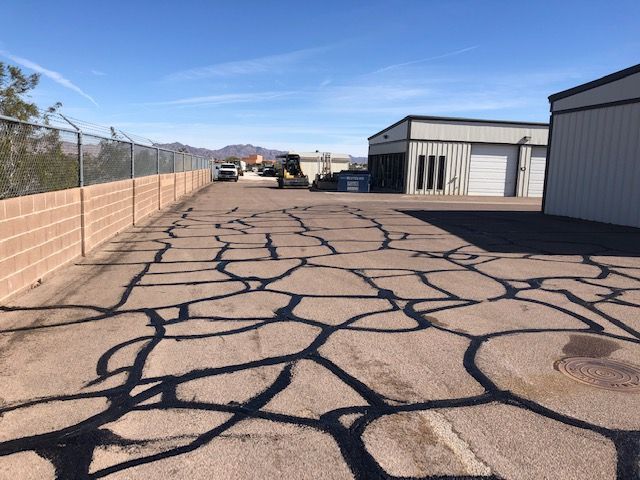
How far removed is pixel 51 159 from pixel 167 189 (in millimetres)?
13858

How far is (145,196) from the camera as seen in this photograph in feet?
54.0

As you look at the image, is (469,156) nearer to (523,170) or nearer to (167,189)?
(523,170)

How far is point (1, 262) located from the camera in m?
6.11

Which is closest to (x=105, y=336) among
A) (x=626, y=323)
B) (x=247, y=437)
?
(x=247, y=437)

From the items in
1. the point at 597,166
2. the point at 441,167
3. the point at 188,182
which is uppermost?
the point at 441,167

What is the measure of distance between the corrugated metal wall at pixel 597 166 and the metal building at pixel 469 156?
48.6 feet

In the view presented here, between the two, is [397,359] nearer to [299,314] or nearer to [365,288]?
[299,314]

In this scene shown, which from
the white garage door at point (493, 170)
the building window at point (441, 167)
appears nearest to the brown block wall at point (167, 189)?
the building window at point (441, 167)

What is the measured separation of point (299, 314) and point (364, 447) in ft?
9.20

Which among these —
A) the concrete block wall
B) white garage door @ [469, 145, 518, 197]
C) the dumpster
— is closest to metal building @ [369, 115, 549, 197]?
white garage door @ [469, 145, 518, 197]

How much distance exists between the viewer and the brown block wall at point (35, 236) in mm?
6262

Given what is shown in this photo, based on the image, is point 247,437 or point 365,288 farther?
point 365,288

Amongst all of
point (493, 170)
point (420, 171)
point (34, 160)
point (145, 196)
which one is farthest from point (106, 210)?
point (493, 170)

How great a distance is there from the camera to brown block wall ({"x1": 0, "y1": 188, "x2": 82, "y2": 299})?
20.5 ft
